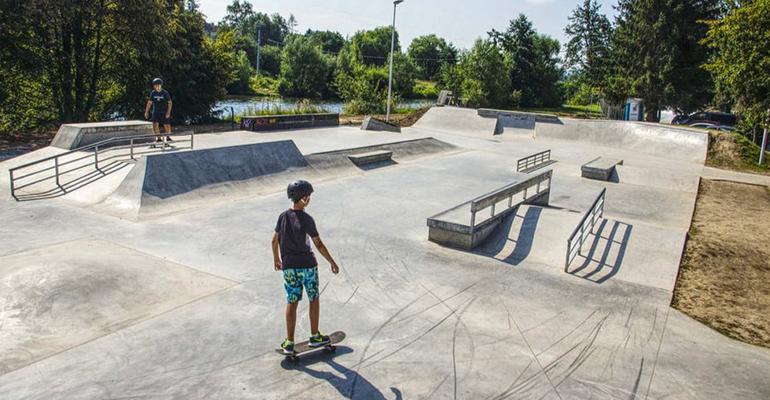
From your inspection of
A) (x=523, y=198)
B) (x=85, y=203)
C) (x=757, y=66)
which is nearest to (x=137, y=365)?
(x=85, y=203)

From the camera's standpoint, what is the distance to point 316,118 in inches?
963

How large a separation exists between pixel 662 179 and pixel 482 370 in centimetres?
1422

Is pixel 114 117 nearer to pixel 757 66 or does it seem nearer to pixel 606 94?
pixel 757 66

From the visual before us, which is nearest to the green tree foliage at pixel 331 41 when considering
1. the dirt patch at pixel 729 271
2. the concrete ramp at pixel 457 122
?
the concrete ramp at pixel 457 122

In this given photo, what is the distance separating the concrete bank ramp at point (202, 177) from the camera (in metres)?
10.7

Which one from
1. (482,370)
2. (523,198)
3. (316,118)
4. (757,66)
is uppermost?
(757,66)

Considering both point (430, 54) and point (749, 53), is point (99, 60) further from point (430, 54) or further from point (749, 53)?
point (430, 54)

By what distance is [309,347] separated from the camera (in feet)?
17.0

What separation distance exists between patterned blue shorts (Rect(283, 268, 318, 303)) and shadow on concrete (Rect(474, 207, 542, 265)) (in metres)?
4.71

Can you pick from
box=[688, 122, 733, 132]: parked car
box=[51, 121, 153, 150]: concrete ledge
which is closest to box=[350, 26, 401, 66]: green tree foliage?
box=[688, 122, 733, 132]: parked car

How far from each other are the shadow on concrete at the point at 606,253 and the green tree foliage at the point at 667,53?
29.4 m

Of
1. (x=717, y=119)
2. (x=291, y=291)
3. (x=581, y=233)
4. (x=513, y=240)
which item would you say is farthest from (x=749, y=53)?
(x=291, y=291)

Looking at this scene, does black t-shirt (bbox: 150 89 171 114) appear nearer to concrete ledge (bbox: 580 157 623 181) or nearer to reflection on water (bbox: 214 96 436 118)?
reflection on water (bbox: 214 96 436 118)

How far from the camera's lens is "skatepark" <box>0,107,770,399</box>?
16.1 ft
